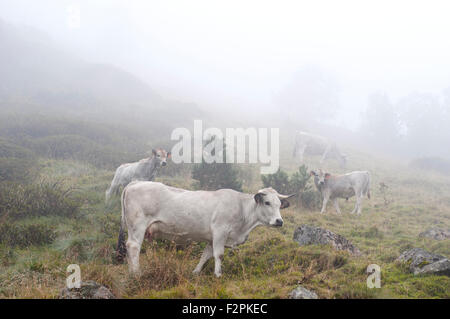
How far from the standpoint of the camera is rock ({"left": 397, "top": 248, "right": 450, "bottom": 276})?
501 centimetres

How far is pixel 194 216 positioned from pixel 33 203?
5001mm

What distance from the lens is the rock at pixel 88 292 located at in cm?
399

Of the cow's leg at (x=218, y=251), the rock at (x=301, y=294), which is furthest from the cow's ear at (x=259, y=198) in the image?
the rock at (x=301, y=294)

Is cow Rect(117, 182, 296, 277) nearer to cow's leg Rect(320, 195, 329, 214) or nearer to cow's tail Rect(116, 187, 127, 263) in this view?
cow's tail Rect(116, 187, 127, 263)

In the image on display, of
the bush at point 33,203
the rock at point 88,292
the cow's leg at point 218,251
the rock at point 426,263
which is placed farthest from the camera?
the bush at point 33,203

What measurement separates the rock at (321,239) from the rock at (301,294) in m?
2.44

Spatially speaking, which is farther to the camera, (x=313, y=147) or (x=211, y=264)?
(x=313, y=147)

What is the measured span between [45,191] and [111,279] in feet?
16.9

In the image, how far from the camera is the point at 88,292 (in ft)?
13.3

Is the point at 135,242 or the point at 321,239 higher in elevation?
the point at 135,242

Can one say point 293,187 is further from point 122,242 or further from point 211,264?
point 122,242

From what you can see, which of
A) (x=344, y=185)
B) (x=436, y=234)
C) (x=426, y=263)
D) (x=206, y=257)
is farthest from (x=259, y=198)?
(x=344, y=185)

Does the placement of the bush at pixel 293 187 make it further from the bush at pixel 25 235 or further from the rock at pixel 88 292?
the rock at pixel 88 292

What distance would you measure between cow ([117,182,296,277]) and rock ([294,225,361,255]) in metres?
1.62
